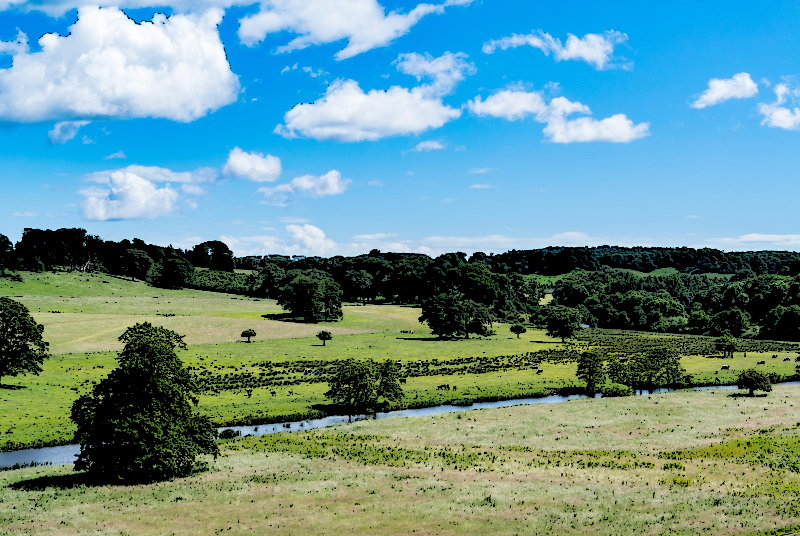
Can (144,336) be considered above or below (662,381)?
above

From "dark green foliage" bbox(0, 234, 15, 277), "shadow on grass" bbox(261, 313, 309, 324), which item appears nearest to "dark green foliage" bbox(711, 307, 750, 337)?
"shadow on grass" bbox(261, 313, 309, 324)

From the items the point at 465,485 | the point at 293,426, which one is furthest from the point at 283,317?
the point at 465,485

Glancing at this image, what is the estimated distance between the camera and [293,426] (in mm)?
69125

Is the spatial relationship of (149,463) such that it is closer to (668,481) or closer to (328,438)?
(328,438)

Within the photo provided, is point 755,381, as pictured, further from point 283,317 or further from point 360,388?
point 283,317

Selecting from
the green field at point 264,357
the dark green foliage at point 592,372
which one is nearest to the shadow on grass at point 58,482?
the green field at point 264,357

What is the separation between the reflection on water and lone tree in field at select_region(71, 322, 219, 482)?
676 centimetres

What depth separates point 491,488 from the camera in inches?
1727

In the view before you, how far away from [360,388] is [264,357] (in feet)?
134

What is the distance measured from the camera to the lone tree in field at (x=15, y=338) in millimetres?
80875

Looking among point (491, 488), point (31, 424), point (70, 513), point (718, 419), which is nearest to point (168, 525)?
point (70, 513)

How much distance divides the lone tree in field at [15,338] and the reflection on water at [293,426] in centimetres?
2816

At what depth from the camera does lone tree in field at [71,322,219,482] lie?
1773 inches

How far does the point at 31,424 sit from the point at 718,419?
69870 millimetres
